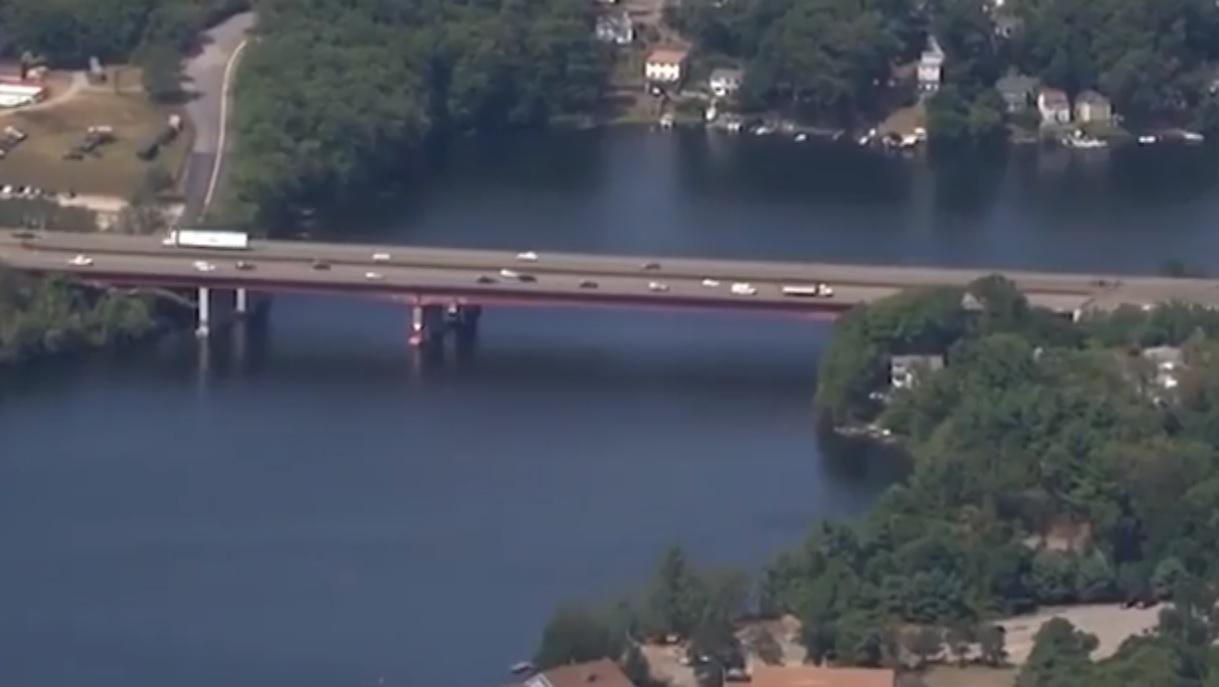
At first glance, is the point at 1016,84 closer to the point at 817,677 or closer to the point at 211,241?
the point at 211,241

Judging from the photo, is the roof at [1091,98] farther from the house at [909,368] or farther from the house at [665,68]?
the house at [909,368]

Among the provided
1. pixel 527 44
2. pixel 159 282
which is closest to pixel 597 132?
pixel 527 44

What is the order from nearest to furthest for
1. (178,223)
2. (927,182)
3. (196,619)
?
1. (196,619)
2. (178,223)
3. (927,182)

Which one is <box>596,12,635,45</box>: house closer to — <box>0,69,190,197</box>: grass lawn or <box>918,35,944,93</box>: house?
<box>918,35,944,93</box>: house

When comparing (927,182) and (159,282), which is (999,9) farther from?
(159,282)

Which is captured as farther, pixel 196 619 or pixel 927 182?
pixel 927 182

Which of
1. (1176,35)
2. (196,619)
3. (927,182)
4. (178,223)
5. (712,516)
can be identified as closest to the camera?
(196,619)

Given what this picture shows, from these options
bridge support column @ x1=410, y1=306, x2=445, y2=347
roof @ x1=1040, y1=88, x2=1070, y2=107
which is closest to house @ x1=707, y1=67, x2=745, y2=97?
roof @ x1=1040, y1=88, x2=1070, y2=107
